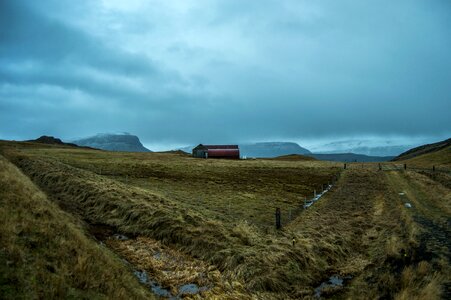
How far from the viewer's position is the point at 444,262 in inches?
574

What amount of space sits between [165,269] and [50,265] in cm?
519

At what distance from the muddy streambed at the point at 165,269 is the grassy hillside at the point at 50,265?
0.90 meters

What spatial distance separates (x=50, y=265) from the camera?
1011 centimetres

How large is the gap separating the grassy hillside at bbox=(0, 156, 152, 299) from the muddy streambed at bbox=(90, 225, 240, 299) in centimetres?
90

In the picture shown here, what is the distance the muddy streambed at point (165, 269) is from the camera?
39.9 ft

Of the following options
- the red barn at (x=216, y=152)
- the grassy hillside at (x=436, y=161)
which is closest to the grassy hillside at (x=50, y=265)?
the grassy hillside at (x=436, y=161)

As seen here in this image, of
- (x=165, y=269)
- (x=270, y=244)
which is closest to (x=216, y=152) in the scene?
(x=270, y=244)

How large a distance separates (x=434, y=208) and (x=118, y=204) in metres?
27.4

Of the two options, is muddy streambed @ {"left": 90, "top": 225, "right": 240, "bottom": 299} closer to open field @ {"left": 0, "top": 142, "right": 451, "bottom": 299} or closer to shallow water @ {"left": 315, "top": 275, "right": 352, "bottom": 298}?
open field @ {"left": 0, "top": 142, "right": 451, "bottom": 299}

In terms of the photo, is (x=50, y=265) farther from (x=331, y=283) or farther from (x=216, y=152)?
(x=216, y=152)

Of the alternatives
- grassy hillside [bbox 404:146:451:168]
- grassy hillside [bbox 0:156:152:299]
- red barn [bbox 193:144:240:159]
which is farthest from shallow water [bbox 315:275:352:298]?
red barn [bbox 193:144:240:159]

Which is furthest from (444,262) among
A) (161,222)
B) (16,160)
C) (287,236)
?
(16,160)

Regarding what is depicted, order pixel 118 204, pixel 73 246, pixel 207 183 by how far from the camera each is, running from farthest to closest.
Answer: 1. pixel 207 183
2. pixel 118 204
3. pixel 73 246

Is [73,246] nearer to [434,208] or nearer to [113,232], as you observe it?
[113,232]
